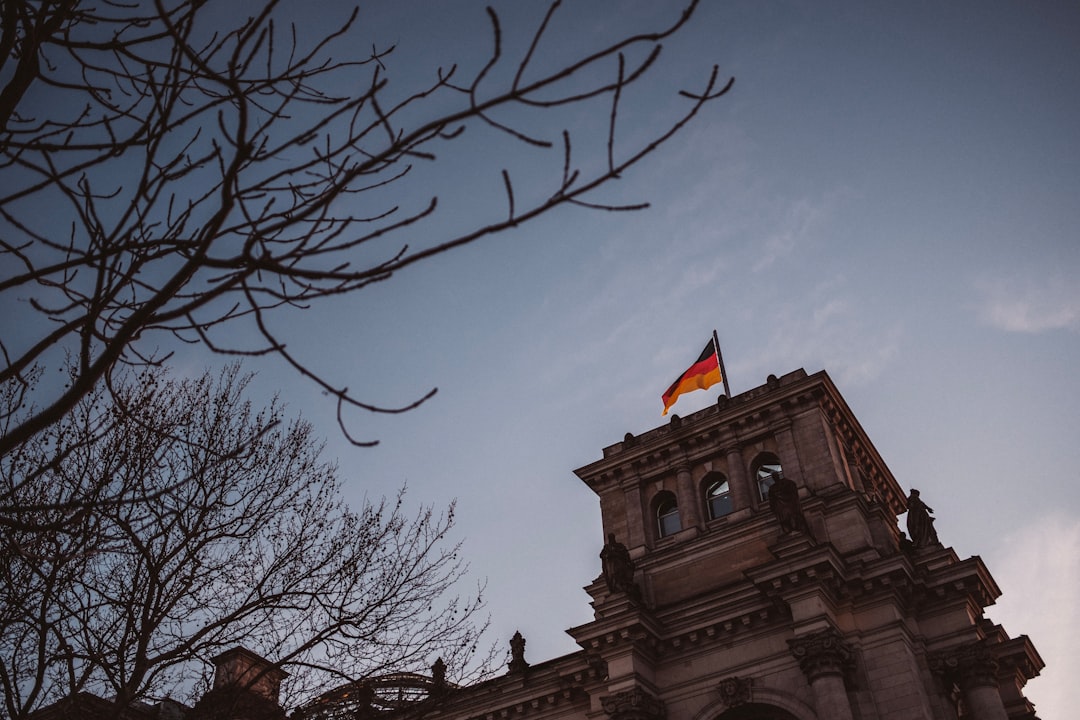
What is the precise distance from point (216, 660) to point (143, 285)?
10.0 metres

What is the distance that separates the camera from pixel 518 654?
27.4 m

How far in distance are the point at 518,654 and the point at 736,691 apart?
788 cm

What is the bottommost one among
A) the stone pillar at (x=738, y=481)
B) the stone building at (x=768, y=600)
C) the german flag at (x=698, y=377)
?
the stone building at (x=768, y=600)

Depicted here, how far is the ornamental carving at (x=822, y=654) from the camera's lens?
67.6 ft

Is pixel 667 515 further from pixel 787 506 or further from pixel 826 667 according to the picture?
pixel 826 667

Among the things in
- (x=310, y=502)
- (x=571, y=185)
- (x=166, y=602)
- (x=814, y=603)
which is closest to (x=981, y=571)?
(x=814, y=603)

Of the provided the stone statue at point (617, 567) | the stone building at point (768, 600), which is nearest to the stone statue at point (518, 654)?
the stone building at point (768, 600)

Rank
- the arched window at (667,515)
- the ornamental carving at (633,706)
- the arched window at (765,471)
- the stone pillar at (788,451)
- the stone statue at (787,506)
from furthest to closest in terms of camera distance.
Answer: the arched window at (667,515) → the arched window at (765,471) → the stone pillar at (788,451) → the stone statue at (787,506) → the ornamental carving at (633,706)

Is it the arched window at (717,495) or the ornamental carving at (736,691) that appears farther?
the arched window at (717,495)

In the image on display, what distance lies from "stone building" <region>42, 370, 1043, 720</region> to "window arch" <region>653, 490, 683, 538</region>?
73 mm

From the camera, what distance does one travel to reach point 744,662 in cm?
2250

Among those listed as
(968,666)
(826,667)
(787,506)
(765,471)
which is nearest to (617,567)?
(787,506)

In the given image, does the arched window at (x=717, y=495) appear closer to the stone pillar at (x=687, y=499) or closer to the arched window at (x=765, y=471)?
the stone pillar at (x=687, y=499)

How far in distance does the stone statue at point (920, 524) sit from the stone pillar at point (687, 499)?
20.2ft
